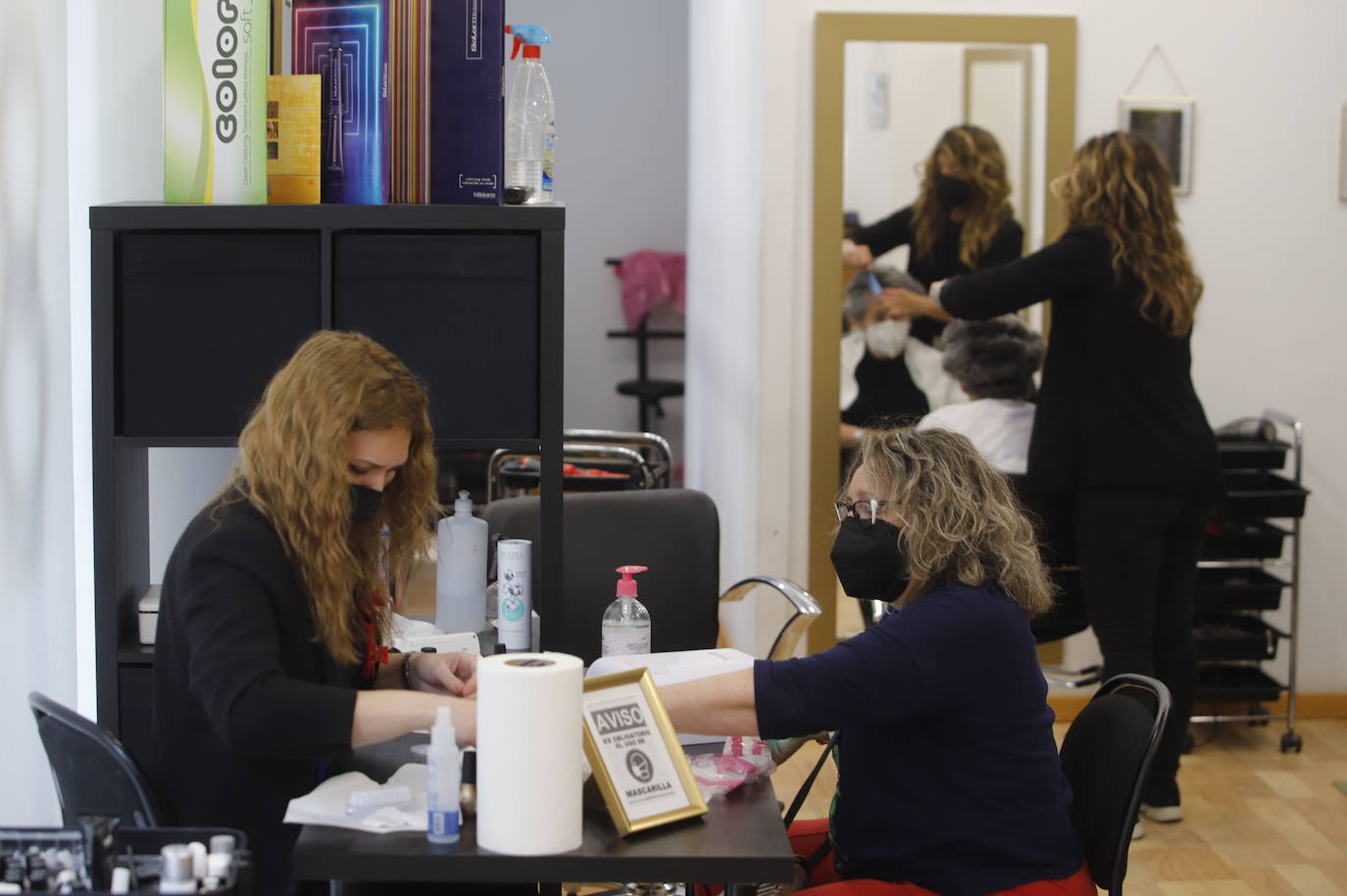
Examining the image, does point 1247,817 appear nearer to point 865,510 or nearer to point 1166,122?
point 1166,122

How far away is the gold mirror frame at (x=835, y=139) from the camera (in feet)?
13.4

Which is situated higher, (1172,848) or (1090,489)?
(1090,489)

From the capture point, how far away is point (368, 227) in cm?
222

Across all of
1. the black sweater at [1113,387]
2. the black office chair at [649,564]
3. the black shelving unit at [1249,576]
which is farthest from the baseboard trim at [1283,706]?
the black office chair at [649,564]

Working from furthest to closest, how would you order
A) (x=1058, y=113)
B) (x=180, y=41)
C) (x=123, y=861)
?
1. (x=1058, y=113)
2. (x=180, y=41)
3. (x=123, y=861)

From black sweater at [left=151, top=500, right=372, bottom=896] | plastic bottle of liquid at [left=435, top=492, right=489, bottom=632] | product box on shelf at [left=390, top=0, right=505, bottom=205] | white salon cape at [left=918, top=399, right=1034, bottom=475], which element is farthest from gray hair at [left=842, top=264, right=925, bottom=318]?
black sweater at [left=151, top=500, right=372, bottom=896]

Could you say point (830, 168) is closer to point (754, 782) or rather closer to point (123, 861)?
point (754, 782)

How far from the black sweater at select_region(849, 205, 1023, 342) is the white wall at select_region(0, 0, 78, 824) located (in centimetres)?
247

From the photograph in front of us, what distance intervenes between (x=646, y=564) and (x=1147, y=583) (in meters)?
1.24

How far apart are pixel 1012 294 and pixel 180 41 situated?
6.87ft

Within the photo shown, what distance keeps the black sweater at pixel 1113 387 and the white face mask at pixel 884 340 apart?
74cm

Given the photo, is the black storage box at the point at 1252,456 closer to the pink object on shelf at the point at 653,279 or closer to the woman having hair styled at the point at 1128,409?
the woman having hair styled at the point at 1128,409

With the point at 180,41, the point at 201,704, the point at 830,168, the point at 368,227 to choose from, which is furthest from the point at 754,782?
the point at 830,168

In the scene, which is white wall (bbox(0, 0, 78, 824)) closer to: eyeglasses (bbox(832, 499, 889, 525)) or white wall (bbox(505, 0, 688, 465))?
eyeglasses (bbox(832, 499, 889, 525))
